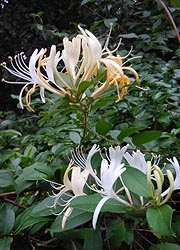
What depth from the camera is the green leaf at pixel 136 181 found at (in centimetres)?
57

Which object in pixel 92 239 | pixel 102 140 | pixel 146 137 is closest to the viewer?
pixel 92 239

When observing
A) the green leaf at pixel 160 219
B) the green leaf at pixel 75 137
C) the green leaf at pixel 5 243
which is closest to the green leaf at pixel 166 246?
the green leaf at pixel 160 219

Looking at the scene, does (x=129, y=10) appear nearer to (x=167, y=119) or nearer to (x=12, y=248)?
(x=167, y=119)

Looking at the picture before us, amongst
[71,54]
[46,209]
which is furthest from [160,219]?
[71,54]

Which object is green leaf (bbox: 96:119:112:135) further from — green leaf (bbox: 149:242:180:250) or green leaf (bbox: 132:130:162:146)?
green leaf (bbox: 149:242:180:250)

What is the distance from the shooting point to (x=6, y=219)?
0.72 meters

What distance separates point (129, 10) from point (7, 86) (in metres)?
1.48

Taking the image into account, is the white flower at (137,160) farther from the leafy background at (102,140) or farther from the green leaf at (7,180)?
the green leaf at (7,180)

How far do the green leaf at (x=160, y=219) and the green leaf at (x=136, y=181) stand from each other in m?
0.03

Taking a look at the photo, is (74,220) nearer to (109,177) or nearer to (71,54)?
(109,177)

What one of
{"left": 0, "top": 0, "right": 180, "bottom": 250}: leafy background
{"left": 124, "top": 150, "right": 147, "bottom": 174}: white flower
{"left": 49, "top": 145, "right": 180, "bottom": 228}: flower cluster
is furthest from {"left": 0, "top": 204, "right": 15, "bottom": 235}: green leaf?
{"left": 124, "top": 150, "right": 147, "bottom": 174}: white flower

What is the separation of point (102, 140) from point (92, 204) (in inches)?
13.5

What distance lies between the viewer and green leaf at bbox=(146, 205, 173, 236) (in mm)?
506

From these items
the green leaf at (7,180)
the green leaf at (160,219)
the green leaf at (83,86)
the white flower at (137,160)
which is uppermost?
the green leaf at (83,86)
